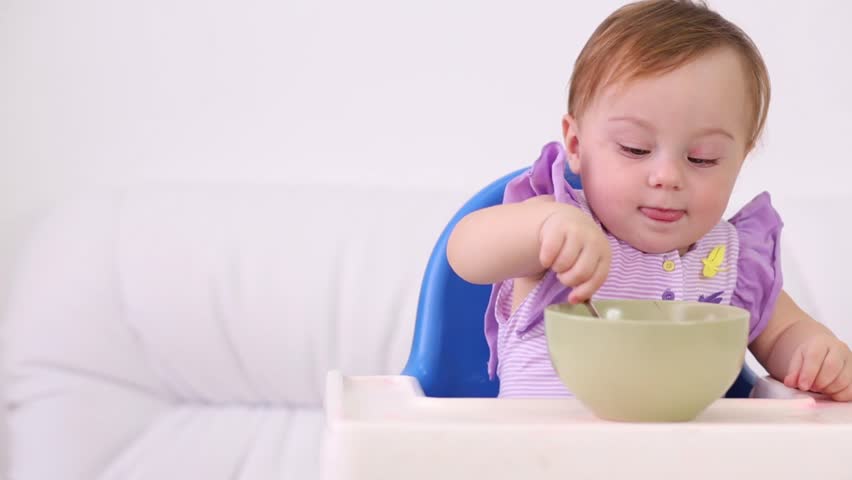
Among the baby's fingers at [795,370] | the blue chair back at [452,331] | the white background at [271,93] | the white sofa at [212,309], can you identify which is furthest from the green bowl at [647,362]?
the white background at [271,93]

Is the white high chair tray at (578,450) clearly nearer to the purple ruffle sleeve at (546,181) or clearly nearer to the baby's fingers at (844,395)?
the baby's fingers at (844,395)

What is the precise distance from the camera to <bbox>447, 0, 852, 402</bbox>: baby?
0.90 metres

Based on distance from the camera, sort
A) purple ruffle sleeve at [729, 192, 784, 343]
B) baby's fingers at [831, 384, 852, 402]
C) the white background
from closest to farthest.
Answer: baby's fingers at [831, 384, 852, 402], purple ruffle sleeve at [729, 192, 784, 343], the white background

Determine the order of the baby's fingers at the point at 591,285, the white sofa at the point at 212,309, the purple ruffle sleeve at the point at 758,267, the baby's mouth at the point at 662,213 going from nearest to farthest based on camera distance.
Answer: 1. the baby's fingers at the point at 591,285
2. the baby's mouth at the point at 662,213
3. the purple ruffle sleeve at the point at 758,267
4. the white sofa at the point at 212,309

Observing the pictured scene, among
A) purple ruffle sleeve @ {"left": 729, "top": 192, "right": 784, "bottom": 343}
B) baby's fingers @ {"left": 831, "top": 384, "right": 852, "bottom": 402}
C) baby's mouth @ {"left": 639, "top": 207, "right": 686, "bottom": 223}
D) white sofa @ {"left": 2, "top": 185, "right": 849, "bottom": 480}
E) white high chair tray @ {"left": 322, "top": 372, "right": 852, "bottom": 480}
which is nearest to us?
white high chair tray @ {"left": 322, "top": 372, "right": 852, "bottom": 480}

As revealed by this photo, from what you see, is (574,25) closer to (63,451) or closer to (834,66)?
(834,66)

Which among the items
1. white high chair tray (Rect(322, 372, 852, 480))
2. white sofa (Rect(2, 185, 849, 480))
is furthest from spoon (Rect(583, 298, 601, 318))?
white sofa (Rect(2, 185, 849, 480))

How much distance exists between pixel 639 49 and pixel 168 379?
1.13 m

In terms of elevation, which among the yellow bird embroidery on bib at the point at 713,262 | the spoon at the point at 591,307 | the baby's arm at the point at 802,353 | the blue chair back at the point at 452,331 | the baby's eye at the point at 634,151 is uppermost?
the baby's eye at the point at 634,151

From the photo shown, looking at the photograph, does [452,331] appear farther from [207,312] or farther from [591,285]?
[207,312]

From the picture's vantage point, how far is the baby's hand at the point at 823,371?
2.87ft

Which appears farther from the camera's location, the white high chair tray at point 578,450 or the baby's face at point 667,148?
the baby's face at point 667,148

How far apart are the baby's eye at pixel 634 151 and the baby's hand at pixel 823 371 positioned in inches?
8.7

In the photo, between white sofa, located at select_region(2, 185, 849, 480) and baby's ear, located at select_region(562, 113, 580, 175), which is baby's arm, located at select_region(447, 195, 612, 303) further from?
white sofa, located at select_region(2, 185, 849, 480)
